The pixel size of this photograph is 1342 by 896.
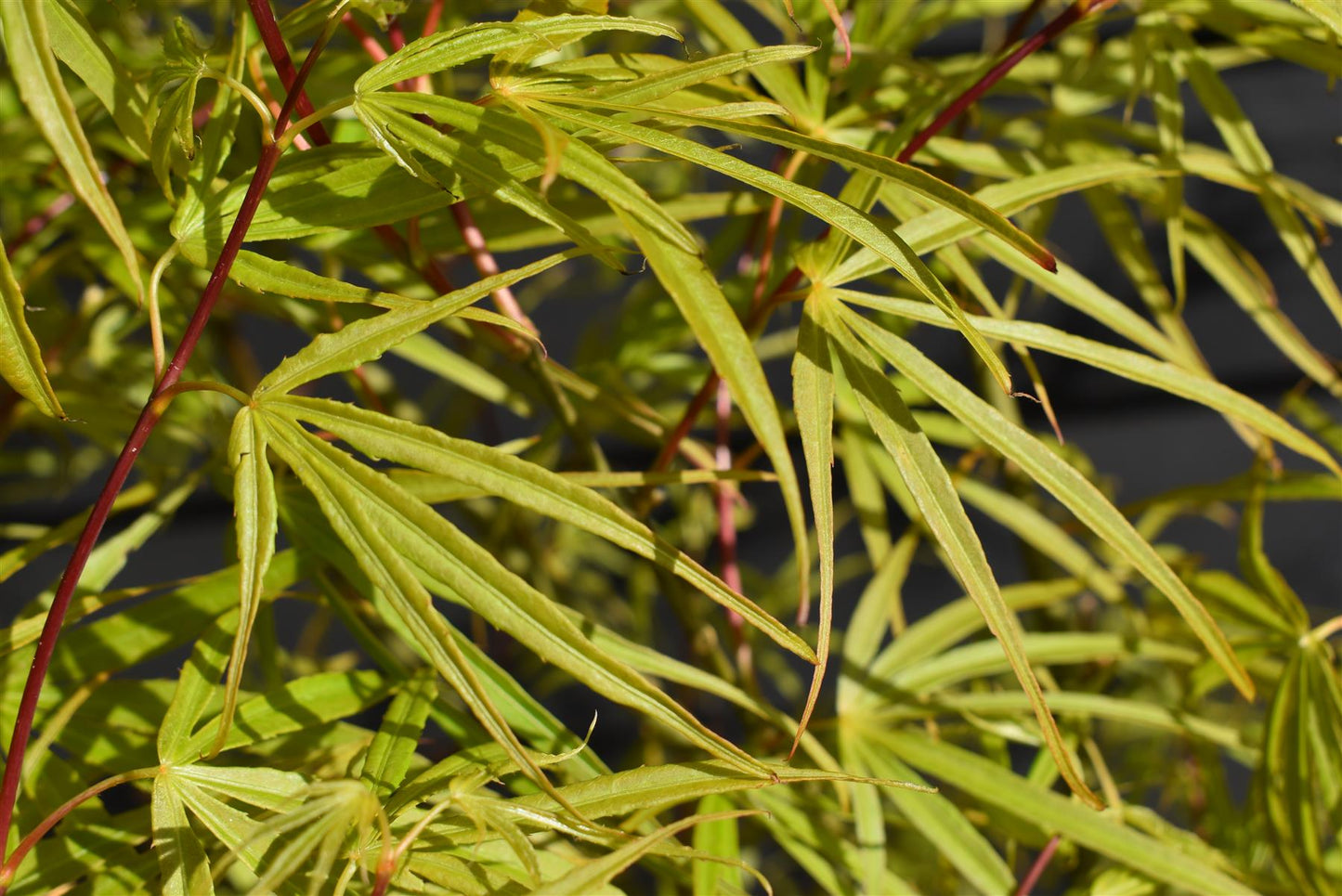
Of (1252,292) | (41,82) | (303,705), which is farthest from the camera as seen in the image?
(1252,292)

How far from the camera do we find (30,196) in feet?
1.42

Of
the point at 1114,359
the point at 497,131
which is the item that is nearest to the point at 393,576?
the point at 497,131

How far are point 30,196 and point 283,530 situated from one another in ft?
0.65

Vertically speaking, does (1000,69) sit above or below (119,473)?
above

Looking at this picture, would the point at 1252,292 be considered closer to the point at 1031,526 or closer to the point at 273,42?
the point at 1031,526

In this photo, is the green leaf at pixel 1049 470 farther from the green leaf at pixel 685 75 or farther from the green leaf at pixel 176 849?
the green leaf at pixel 176 849

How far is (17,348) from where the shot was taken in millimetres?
245

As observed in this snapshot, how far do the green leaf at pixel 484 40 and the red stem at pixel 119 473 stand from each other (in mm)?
19

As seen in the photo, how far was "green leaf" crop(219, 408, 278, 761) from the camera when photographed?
0.24m

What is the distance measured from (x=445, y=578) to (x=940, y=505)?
130mm

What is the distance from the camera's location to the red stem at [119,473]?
0.82 feet

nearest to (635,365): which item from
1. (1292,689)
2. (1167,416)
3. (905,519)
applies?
(1292,689)

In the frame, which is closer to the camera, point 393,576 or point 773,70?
point 393,576

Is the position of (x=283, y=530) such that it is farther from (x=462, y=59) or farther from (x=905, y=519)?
(x=905, y=519)
